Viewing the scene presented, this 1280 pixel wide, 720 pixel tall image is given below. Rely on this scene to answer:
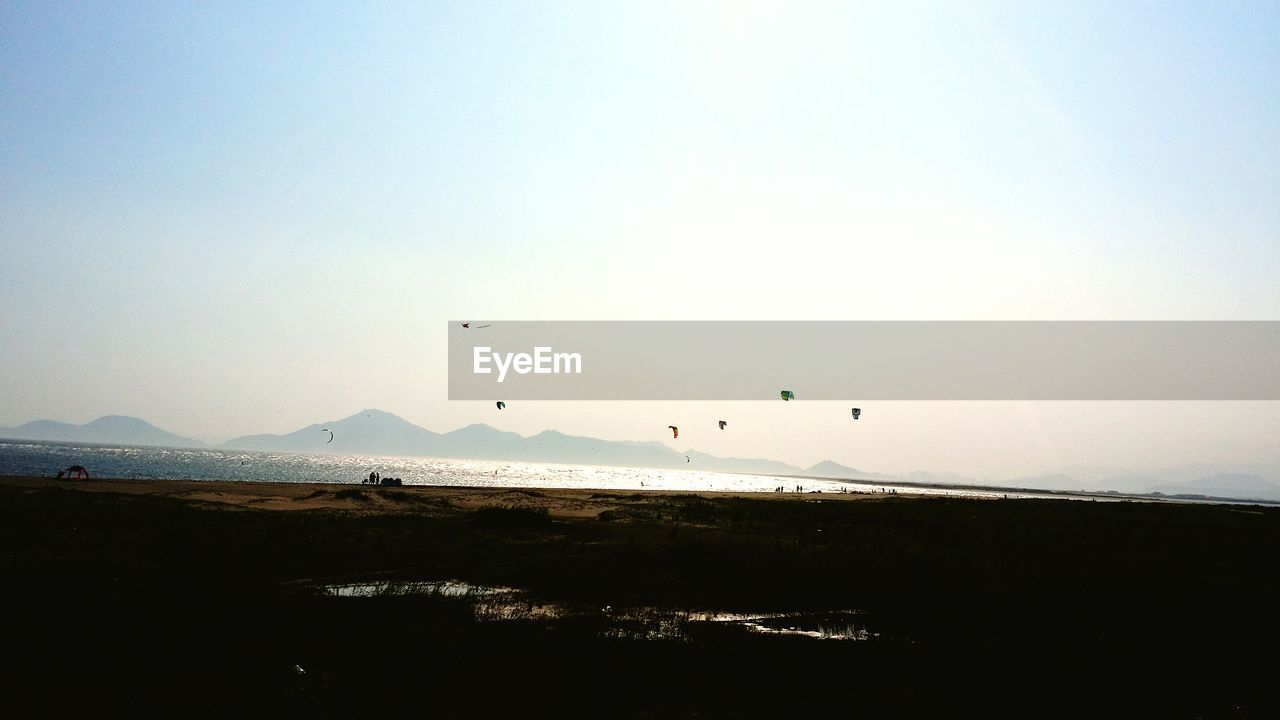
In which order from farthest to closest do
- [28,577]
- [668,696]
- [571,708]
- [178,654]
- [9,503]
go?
[9,503]
[28,577]
[178,654]
[668,696]
[571,708]

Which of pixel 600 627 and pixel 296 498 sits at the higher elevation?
pixel 600 627

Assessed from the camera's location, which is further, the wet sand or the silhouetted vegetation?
the wet sand

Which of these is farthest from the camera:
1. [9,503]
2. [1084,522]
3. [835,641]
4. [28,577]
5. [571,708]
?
[1084,522]

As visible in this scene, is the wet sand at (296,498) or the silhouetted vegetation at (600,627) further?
the wet sand at (296,498)

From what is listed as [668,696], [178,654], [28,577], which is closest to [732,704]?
[668,696]

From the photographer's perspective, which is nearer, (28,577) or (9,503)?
(28,577)

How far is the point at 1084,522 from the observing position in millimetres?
44281

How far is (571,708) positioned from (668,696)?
1606 millimetres

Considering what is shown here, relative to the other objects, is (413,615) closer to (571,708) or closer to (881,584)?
(571,708)

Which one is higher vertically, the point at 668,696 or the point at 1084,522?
the point at 668,696

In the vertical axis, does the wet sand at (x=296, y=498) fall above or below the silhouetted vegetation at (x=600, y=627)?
below

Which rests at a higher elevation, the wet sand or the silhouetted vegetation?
the silhouetted vegetation

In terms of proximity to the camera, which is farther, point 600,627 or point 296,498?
point 296,498

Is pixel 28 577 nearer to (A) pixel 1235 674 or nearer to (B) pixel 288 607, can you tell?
(B) pixel 288 607
